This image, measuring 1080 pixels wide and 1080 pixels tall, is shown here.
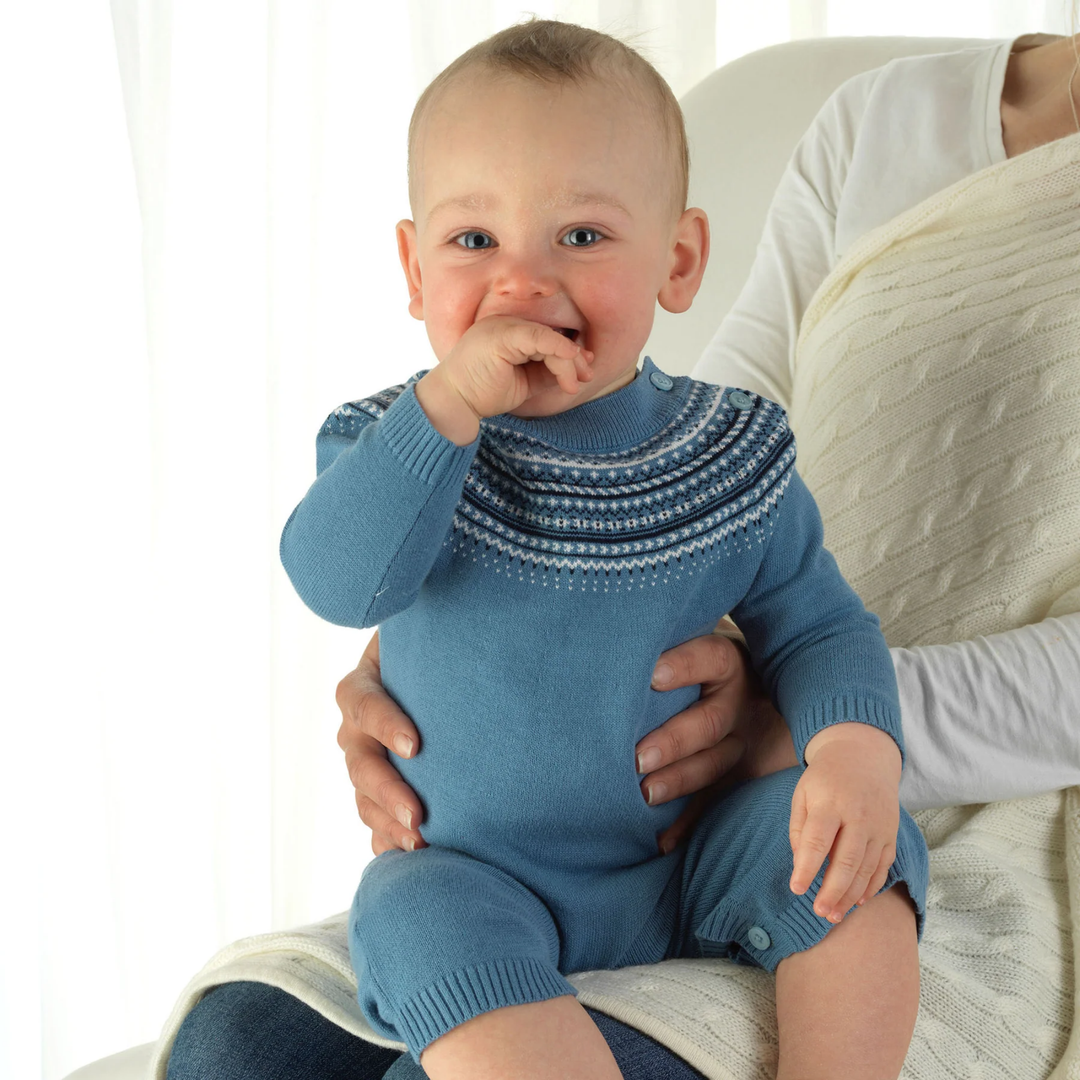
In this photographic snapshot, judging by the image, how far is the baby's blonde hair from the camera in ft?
2.42

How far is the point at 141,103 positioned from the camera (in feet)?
4.79

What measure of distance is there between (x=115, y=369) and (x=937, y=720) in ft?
3.66

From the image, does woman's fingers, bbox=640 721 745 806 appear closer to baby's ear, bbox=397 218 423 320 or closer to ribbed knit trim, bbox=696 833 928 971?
ribbed knit trim, bbox=696 833 928 971

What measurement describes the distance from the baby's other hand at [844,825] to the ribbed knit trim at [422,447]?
0.91ft

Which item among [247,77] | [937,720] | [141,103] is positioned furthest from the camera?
[247,77]

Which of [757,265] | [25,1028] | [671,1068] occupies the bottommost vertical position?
[25,1028]

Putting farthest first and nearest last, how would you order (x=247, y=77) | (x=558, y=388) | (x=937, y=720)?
(x=247, y=77), (x=937, y=720), (x=558, y=388)

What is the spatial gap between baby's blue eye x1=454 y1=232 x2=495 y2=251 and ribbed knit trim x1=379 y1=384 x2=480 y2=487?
0.39 ft

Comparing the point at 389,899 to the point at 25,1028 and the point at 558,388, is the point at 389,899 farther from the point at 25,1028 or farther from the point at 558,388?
the point at 25,1028

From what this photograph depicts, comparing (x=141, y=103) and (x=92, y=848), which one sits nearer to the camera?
(x=141, y=103)

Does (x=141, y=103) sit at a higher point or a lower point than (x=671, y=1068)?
higher

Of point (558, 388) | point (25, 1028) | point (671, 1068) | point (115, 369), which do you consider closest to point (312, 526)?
point (558, 388)

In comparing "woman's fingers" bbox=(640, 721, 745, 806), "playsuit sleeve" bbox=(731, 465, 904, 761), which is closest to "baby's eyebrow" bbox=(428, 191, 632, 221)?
"playsuit sleeve" bbox=(731, 465, 904, 761)

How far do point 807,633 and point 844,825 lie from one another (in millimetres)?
183
